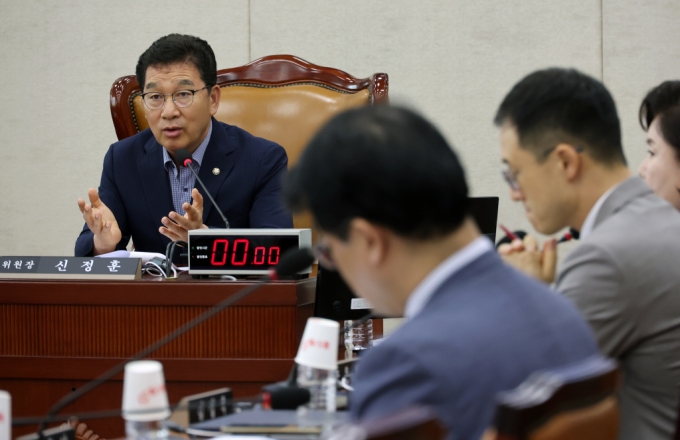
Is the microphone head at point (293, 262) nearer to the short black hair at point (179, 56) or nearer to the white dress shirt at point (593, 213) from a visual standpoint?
the white dress shirt at point (593, 213)

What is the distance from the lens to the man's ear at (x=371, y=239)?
0.82 meters

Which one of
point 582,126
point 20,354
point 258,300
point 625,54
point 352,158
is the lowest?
point 20,354

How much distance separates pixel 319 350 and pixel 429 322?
1.10 feet

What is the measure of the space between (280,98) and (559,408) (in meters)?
2.31

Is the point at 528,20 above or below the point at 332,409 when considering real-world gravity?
above

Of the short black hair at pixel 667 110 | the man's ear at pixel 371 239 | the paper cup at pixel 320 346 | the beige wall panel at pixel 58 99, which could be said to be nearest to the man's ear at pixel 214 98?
the beige wall panel at pixel 58 99

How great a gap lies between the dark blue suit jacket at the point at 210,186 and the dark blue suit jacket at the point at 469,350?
5.88 feet

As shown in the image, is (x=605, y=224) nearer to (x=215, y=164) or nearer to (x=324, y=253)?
(x=324, y=253)

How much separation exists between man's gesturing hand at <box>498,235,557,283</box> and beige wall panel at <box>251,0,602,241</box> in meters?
2.00

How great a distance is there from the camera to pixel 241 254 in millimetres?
1942

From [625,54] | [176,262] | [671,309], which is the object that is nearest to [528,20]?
[625,54]

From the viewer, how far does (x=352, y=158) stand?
2.55 feet

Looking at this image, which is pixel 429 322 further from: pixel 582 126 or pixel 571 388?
pixel 582 126

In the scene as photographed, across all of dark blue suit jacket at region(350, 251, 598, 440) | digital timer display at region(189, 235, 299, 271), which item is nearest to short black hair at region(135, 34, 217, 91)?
digital timer display at region(189, 235, 299, 271)
